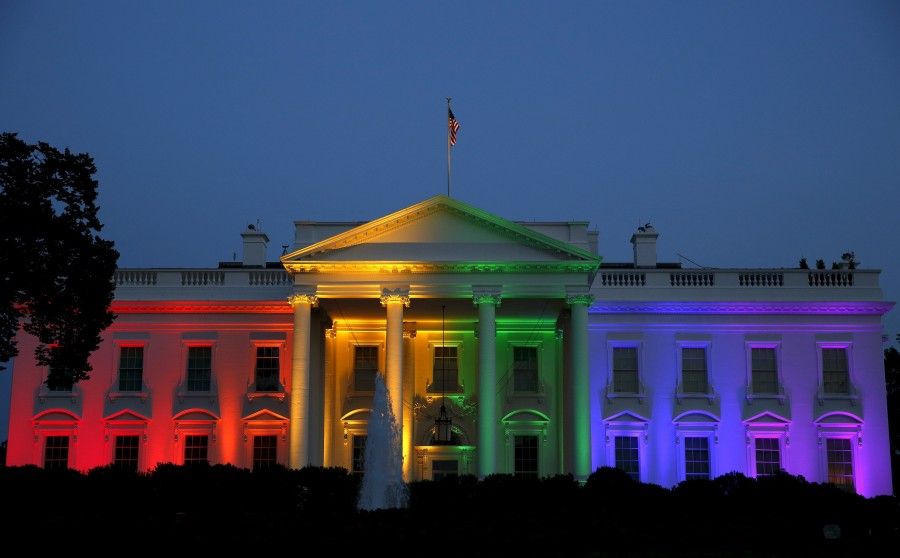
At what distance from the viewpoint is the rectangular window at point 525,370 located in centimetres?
3812

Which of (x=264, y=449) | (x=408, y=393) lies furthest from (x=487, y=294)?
(x=264, y=449)

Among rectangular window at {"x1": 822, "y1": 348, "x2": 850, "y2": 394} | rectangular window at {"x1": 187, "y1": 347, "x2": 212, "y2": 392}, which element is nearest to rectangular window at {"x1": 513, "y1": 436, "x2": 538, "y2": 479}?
rectangular window at {"x1": 822, "y1": 348, "x2": 850, "y2": 394}

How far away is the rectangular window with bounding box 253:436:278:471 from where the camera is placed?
37.5m

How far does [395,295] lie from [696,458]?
12.3 metres

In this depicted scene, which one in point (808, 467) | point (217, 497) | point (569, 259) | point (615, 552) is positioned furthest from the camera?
point (808, 467)

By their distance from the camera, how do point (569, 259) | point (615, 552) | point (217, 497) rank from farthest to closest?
point (569, 259)
point (217, 497)
point (615, 552)

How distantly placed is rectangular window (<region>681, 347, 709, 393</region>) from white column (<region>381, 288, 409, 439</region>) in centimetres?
1071

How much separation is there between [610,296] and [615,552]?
1869 centimetres

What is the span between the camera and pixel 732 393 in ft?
123

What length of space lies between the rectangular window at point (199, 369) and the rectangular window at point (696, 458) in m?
17.1

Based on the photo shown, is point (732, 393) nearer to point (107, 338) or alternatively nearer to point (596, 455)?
point (596, 455)

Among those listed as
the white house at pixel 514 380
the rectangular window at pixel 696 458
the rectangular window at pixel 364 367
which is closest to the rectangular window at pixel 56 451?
the white house at pixel 514 380

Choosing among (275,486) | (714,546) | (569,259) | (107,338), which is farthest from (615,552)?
(107,338)

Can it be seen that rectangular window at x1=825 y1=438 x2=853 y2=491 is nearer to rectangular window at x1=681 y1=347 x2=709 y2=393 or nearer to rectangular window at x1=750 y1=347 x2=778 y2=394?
rectangular window at x1=750 y1=347 x2=778 y2=394
